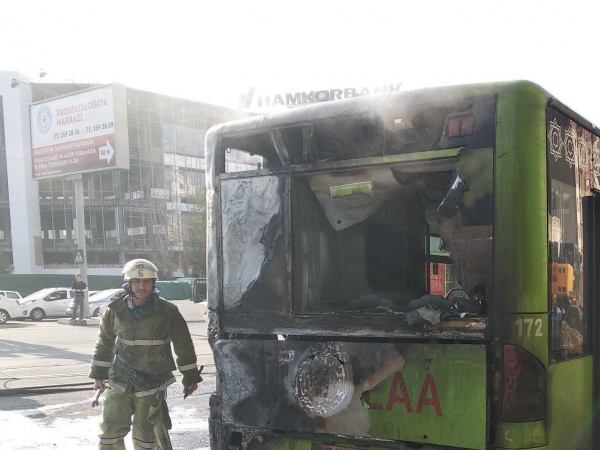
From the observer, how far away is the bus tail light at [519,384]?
2809 millimetres

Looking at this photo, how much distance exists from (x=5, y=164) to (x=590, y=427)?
55.0 m

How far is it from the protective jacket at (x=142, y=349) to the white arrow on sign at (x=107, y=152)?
23508 mm

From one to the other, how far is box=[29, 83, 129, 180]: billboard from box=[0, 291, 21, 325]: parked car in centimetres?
622

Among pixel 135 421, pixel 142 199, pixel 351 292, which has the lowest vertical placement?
pixel 135 421

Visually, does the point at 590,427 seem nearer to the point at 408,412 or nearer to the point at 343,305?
the point at 408,412

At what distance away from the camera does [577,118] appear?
3355 millimetres

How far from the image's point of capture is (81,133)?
28.0 metres

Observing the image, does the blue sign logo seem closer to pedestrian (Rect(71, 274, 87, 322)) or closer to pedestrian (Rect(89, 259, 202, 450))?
pedestrian (Rect(71, 274, 87, 322))

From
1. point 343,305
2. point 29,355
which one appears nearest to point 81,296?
point 29,355

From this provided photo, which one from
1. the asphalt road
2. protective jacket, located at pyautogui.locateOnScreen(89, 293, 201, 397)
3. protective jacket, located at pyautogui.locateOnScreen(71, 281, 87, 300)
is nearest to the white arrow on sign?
protective jacket, located at pyautogui.locateOnScreen(71, 281, 87, 300)

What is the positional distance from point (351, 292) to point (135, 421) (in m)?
2.05

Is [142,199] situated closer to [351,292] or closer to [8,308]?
[8,308]

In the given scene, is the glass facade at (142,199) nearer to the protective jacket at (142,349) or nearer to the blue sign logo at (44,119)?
the blue sign logo at (44,119)

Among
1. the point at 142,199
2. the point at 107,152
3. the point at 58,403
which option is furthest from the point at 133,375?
the point at 142,199
